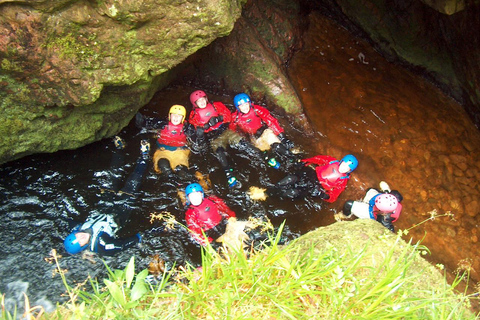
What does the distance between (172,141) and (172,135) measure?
0.33 feet

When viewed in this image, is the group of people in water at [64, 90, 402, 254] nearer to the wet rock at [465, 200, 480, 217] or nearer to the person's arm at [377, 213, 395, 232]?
the person's arm at [377, 213, 395, 232]

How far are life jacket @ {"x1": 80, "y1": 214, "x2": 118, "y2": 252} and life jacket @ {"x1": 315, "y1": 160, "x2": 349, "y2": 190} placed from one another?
3.09 m

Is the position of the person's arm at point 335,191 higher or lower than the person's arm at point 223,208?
higher

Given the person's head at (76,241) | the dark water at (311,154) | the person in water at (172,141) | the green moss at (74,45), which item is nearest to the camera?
the green moss at (74,45)

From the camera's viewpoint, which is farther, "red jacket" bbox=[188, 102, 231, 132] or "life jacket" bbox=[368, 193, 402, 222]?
"red jacket" bbox=[188, 102, 231, 132]

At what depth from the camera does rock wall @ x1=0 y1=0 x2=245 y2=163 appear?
3334 mm

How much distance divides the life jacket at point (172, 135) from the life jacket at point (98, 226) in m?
1.56

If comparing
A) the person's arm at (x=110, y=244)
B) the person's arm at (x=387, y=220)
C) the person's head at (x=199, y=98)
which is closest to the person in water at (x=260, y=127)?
the person's head at (x=199, y=98)

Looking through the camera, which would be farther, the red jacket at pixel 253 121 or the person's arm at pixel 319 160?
the red jacket at pixel 253 121

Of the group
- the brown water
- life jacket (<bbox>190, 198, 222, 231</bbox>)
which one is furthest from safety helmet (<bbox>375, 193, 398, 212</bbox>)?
life jacket (<bbox>190, 198, 222, 231</bbox>)

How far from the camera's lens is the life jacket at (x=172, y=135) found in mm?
5719

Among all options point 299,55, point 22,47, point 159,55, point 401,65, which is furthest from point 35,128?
point 401,65

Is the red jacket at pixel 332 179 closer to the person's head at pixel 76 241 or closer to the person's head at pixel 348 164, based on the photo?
the person's head at pixel 348 164

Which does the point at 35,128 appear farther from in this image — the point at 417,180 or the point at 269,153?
the point at 417,180
